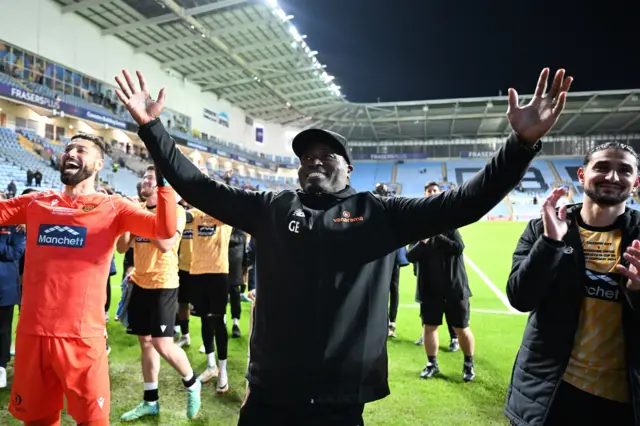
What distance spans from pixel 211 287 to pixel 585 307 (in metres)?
3.65

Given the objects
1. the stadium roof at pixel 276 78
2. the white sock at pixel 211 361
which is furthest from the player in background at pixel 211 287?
the stadium roof at pixel 276 78

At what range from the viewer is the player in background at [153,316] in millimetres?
3480

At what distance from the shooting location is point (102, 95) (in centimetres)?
2805

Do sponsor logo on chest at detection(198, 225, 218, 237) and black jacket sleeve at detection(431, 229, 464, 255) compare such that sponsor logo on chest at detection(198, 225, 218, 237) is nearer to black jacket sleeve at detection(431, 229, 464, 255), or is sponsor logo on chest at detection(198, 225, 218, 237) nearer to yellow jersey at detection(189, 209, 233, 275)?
yellow jersey at detection(189, 209, 233, 275)

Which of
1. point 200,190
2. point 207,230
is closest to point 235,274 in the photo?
point 207,230

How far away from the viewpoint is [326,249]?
1.71m

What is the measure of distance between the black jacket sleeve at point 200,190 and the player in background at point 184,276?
3053mm

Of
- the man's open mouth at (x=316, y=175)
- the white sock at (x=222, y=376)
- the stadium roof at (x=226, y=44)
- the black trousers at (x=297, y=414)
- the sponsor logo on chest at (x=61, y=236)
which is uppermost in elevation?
the stadium roof at (x=226, y=44)

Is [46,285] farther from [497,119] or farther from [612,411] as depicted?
[497,119]

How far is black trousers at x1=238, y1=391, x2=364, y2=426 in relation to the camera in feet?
5.35

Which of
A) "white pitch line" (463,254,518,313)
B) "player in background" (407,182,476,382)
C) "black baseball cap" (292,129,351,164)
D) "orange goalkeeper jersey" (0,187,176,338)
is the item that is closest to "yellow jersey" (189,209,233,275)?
"orange goalkeeper jersey" (0,187,176,338)

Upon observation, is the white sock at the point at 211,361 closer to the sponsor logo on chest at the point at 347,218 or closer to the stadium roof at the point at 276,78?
the sponsor logo on chest at the point at 347,218

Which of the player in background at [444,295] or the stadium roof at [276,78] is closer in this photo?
the player in background at [444,295]

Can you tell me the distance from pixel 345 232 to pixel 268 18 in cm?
2883
